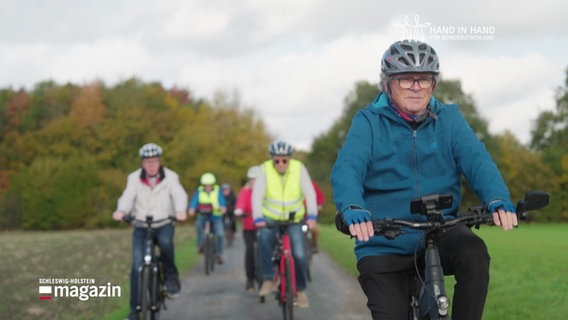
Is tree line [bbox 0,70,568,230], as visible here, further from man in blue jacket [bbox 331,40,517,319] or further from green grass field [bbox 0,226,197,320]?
man in blue jacket [bbox 331,40,517,319]

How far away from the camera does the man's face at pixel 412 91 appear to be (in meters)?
4.32

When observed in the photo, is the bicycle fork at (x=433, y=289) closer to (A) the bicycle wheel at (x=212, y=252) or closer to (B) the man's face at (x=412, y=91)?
(B) the man's face at (x=412, y=91)

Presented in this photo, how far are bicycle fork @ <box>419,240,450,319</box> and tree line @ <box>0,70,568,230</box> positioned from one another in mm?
46967

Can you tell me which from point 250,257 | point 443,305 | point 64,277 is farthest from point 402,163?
point 64,277

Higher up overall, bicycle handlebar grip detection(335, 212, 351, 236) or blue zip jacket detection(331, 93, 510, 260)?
blue zip jacket detection(331, 93, 510, 260)

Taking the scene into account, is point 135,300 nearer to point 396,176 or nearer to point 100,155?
point 396,176

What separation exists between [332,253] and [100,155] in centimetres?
4350

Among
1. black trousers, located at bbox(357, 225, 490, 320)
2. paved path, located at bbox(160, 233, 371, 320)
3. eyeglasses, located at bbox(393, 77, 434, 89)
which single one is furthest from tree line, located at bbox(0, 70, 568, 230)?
black trousers, located at bbox(357, 225, 490, 320)

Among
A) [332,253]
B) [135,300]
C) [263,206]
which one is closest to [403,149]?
[135,300]

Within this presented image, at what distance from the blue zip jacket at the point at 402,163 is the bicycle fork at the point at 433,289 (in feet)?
0.87

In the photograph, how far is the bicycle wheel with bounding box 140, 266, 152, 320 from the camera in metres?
8.26

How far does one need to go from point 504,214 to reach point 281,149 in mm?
6085

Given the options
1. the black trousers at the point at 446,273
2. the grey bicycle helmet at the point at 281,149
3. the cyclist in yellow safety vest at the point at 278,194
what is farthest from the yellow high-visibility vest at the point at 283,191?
the black trousers at the point at 446,273

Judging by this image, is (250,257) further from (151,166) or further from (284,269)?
(151,166)
